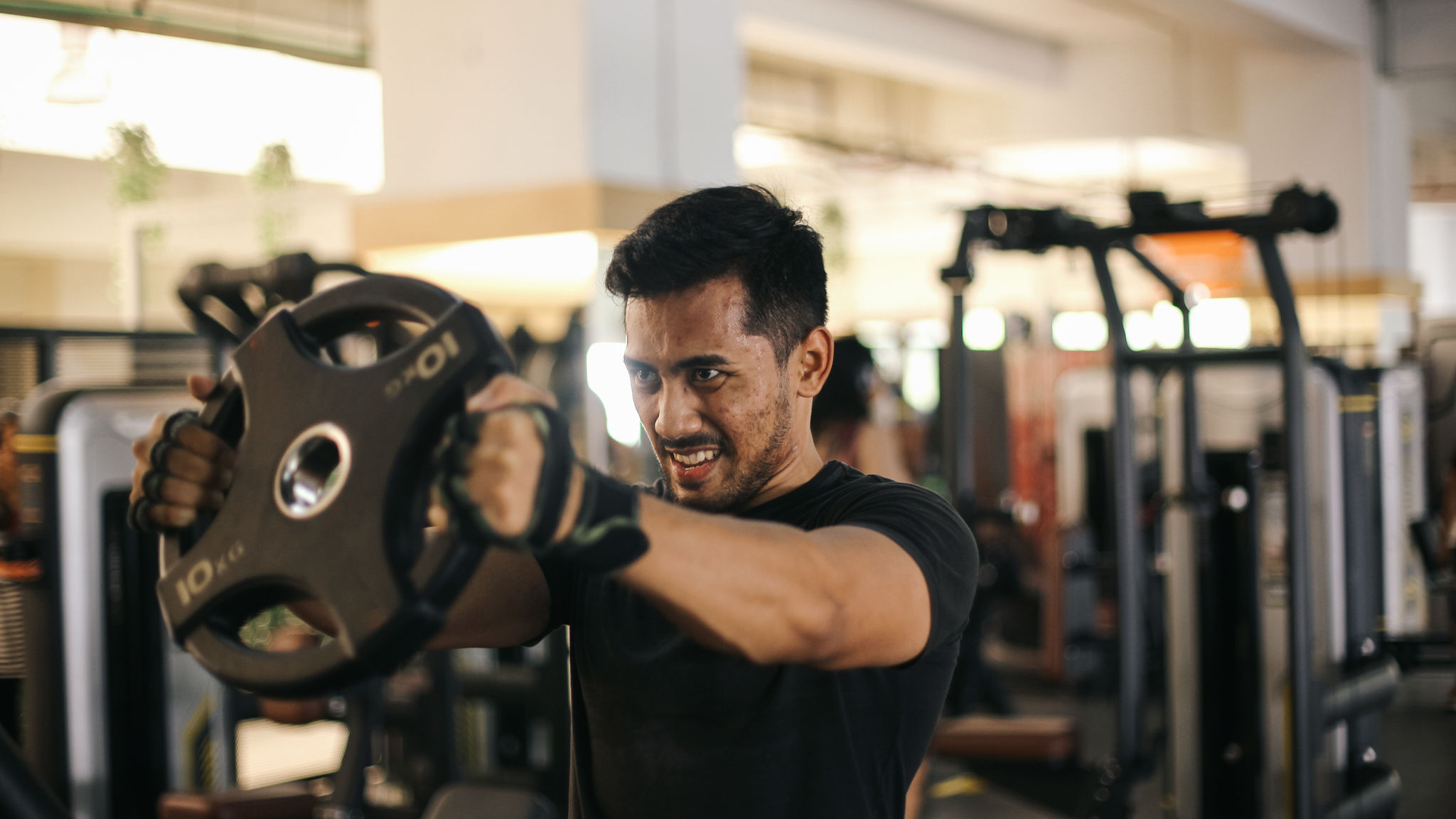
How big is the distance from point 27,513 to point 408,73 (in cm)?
171

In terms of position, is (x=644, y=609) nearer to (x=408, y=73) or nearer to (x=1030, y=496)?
(x=408, y=73)

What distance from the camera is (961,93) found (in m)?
9.69

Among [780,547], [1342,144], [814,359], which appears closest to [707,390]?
[814,359]

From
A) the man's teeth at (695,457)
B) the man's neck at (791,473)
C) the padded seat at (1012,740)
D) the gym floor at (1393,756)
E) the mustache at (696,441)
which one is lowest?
the gym floor at (1393,756)

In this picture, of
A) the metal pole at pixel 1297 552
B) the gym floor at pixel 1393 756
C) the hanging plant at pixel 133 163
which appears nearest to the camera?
the metal pole at pixel 1297 552

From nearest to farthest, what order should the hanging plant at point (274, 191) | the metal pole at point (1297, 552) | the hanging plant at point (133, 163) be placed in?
the metal pole at point (1297, 552) → the hanging plant at point (133, 163) → the hanging plant at point (274, 191)

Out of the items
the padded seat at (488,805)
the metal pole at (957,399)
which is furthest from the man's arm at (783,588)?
the metal pole at (957,399)

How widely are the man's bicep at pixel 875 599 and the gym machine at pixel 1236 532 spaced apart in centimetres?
242

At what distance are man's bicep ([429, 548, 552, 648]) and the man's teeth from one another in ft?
0.58

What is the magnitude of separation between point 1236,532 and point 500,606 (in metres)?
3.13

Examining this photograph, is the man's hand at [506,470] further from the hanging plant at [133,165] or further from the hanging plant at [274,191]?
the hanging plant at [133,165]

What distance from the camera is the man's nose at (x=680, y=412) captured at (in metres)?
1.10

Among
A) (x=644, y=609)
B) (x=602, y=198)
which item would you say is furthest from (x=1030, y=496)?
(x=644, y=609)

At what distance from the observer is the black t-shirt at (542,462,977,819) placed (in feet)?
3.48
